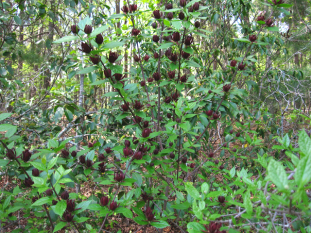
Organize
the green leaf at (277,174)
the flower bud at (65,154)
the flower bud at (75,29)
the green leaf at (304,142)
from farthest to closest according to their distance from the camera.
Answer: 1. the flower bud at (65,154)
2. the flower bud at (75,29)
3. the green leaf at (304,142)
4. the green leaf at (277,174)

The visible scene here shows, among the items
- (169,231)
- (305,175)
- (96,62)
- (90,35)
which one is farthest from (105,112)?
(169,231)

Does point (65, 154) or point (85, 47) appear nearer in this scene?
point (85, 47)

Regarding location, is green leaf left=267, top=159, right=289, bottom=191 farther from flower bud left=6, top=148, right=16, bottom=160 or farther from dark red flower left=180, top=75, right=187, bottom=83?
flower bud left=6, top=148, right=16, bottom=160

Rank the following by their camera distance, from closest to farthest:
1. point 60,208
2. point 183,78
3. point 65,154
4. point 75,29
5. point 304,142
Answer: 1. point 304,142
2. point 60,208
3. point 75,29
4. point 65,154
5. point 183,78

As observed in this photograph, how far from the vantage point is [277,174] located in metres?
0.59

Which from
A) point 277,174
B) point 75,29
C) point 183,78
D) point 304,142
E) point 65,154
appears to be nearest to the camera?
point 277,174

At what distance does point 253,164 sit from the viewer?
2.80m

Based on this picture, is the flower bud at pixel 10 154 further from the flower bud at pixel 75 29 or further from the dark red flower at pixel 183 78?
the dark red flower at pixel 183 78

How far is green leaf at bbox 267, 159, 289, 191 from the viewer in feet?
1.86

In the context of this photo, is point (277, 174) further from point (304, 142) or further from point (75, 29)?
point (75, 29)

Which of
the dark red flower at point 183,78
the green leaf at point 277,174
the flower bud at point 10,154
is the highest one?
the dark red flower at point 183,78

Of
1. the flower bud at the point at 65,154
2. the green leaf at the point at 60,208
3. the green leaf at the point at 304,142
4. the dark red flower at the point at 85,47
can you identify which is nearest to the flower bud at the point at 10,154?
the flower bud at the point at 65,154

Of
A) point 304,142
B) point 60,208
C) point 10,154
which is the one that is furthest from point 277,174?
point 10,154

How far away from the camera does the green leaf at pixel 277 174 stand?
0.57 m
